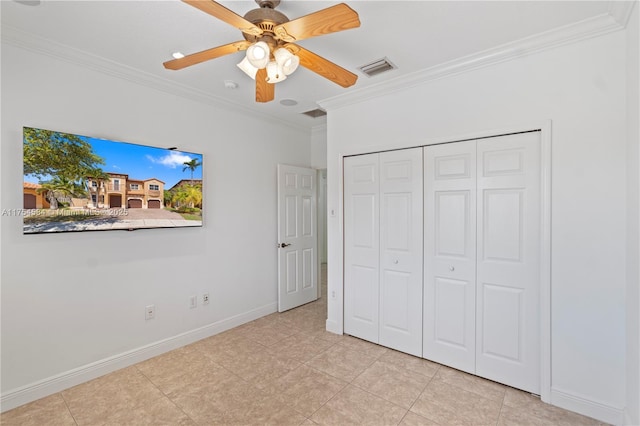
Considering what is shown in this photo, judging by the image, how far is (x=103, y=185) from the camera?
2463 millimetres

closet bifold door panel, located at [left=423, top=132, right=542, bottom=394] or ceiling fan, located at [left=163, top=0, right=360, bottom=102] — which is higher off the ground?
ceiling fan, located at [left=163, top=0, right=360, bottom=102]

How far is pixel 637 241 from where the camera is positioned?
1.68m

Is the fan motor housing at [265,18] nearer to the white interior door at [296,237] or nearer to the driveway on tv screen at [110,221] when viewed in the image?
the driveway on tv screen at [110,221]

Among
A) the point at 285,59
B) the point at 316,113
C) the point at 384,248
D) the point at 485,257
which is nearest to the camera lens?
the point at 285,59

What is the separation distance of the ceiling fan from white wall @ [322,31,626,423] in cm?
145

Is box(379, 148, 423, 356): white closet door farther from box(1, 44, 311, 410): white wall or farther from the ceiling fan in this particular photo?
box(1, 44, 311, 410): white wall

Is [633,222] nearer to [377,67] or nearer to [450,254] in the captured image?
[450,254]

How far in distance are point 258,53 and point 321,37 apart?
828 millimetres

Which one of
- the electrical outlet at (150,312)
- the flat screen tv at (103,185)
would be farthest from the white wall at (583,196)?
the electrical outlet at (150,312)

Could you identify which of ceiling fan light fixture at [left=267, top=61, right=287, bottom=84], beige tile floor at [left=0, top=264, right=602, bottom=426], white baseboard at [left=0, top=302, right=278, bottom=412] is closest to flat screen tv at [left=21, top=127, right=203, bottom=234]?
white baseboard at [left=0, top=302, right=278, bottom=412]

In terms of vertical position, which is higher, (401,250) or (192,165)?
(192,165)

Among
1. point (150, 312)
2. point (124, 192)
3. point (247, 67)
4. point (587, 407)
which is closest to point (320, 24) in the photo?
point (247, 67)

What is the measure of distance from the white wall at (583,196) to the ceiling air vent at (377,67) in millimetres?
815

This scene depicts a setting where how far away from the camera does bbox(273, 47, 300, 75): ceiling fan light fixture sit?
1.65 meters
